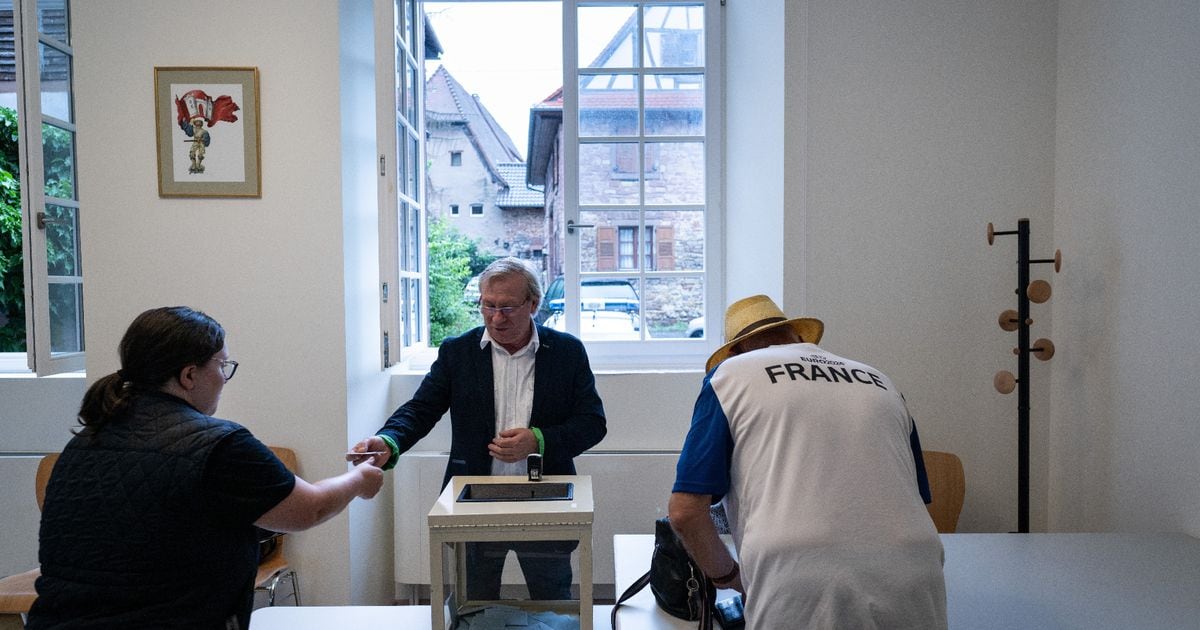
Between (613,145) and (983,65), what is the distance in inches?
65.8

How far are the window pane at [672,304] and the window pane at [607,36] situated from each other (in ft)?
3.64

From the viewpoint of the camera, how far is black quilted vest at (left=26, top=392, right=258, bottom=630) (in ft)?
4.87

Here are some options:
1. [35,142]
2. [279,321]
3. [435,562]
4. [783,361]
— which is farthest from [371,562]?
[783,361]

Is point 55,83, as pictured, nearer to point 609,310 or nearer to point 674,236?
point 609,310

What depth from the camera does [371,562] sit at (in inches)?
131

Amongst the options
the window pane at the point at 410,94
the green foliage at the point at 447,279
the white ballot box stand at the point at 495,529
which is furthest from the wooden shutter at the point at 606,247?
the white ballot box stand at the point at 495,529

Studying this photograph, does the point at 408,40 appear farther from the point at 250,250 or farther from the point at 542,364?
the point at 542,364

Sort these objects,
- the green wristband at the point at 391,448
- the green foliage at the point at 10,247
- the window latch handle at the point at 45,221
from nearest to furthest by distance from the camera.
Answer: the green wristband at the point at 391,448 < the window latch handle at the point at 45,221 < the green foliage at the point at 10,247

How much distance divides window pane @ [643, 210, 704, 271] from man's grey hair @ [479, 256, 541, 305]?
4.76 feet

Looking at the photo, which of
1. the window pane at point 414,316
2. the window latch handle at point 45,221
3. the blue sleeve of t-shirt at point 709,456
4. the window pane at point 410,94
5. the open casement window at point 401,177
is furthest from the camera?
the window pane at point 414,316

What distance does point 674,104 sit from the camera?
3885 millimetres

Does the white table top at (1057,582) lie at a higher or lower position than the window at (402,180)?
lower

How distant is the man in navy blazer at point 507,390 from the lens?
2.47 meters

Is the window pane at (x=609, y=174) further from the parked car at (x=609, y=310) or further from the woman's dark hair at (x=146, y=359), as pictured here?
the woman's dark hair at (x=146, y=359)
